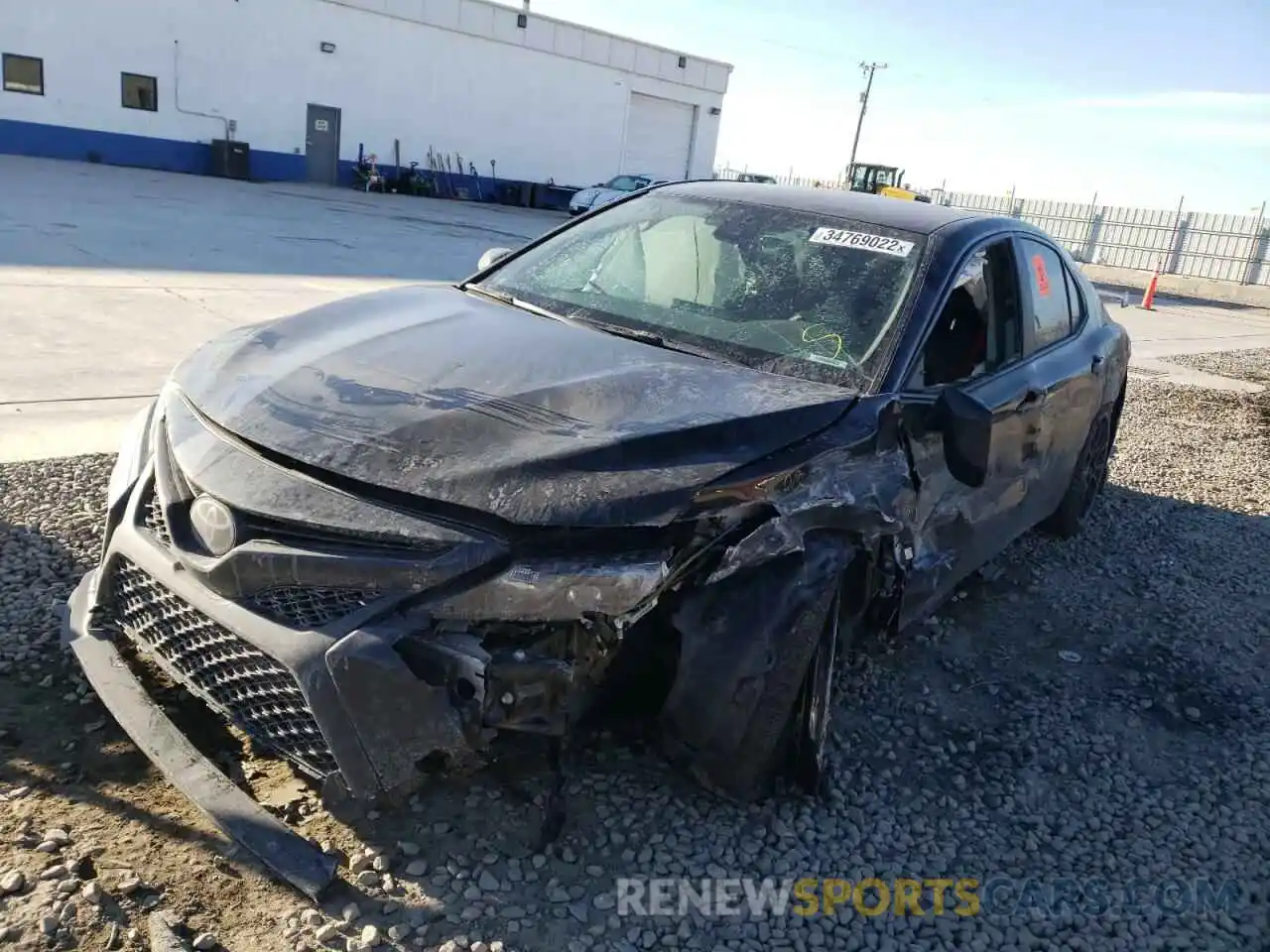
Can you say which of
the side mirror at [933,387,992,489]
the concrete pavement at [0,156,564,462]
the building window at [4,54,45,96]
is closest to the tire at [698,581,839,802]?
the side mirror at [933,387,992,489]

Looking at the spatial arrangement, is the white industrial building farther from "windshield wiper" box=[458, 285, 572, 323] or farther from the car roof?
the car roof

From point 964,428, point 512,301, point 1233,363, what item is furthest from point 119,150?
point 964,428

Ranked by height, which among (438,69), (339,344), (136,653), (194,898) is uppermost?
(438,69)

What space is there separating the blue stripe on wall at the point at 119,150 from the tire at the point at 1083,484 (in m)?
25.9

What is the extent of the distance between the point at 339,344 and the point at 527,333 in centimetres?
58

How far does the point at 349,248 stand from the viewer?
1427cm

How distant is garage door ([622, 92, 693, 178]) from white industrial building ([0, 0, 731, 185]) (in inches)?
2.5

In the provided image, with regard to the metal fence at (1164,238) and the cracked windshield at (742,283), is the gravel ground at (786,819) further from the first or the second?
the metal fence at (1164,238)

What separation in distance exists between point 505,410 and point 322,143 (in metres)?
28.5

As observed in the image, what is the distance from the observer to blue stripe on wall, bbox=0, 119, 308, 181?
23.7 metres

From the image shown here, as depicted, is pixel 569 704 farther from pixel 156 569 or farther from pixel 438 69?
pixel 438 69

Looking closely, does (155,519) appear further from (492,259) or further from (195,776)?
(492,259)

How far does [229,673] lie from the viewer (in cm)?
234

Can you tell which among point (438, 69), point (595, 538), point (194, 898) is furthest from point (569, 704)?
point (438, 69)
